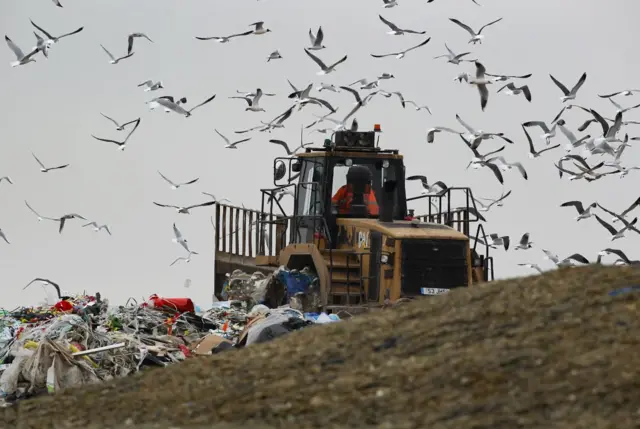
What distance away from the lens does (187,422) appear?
10.5 meters

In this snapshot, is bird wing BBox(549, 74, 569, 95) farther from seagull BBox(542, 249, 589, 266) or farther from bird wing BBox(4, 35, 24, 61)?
bird wing BBox(4, 35, 24, 61)

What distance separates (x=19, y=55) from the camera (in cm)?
2345

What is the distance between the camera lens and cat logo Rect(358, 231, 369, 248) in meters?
20.8

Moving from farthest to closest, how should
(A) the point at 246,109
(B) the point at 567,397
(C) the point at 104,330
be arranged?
1. (A) the point at 246,109
2. (C) the point at 104,330
3. (B) the point at 567,397

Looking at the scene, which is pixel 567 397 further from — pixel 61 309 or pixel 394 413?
pixel 61 309

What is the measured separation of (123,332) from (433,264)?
475 cm

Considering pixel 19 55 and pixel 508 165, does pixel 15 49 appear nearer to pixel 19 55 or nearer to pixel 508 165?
pixel 19 55

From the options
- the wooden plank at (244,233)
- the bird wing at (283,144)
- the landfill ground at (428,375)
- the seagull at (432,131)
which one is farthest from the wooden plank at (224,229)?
the landfill ground at (428,375)

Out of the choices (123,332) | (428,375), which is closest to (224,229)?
(123,332)

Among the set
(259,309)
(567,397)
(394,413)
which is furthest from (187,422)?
(259,309)

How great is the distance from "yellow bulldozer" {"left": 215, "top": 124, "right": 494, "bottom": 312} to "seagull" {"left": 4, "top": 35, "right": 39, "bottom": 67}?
173 inches

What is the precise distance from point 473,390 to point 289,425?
52.8 inches

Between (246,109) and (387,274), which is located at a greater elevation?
(246,109)

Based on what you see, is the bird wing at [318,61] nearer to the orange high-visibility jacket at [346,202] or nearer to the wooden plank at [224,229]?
the orange high-visibility jacket at [346,202]
